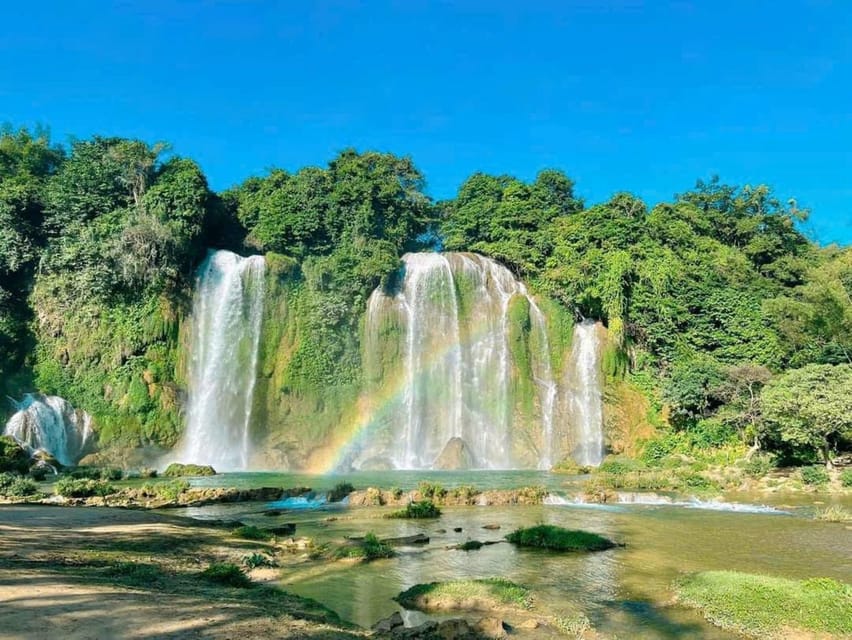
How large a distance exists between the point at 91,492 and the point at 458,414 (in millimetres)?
22801

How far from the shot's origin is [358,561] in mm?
11797

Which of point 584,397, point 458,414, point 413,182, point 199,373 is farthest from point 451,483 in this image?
point 413,182

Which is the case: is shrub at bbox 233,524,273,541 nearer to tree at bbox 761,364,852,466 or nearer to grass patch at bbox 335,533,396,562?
grass patch at bbox 335,533,396,562

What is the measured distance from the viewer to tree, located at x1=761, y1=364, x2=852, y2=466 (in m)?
26.5

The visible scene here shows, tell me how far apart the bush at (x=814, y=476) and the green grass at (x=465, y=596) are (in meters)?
21.1

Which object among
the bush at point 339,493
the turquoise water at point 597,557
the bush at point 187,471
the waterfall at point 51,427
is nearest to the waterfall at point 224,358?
the bush at point 187,471

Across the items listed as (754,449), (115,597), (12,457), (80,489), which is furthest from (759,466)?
(12,457)

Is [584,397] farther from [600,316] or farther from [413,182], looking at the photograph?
[413,182]

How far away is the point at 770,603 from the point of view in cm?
840

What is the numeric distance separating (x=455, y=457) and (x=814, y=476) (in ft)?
57.5

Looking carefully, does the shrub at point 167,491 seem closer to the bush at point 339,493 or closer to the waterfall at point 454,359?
the bush at point 339,493

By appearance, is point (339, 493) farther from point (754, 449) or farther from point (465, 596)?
point (754, 449)

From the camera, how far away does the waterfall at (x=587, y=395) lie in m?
37.8

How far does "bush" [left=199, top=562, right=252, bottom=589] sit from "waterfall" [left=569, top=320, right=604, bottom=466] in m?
30.4
